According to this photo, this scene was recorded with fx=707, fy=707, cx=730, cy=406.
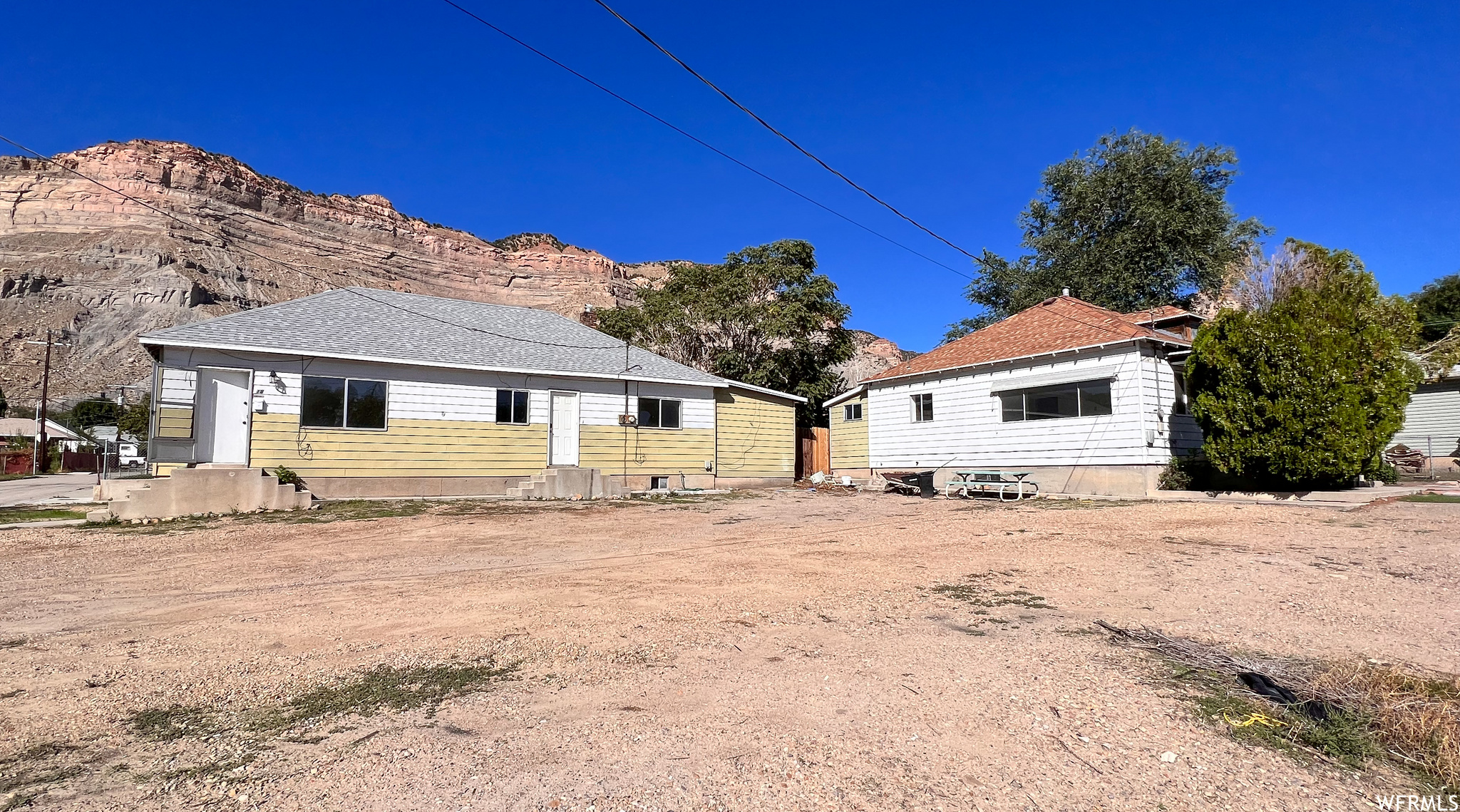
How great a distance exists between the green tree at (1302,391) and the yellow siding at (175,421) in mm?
20350

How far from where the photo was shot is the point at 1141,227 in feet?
94.8

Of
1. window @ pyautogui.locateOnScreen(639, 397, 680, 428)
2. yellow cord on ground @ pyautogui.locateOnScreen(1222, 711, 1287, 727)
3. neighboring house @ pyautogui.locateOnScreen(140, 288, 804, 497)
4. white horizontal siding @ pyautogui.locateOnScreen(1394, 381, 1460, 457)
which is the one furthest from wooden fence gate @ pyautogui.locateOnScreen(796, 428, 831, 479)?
yellow cord on ground @ pyautogui.locateOnScreen(1222, 711, 1287, 727)

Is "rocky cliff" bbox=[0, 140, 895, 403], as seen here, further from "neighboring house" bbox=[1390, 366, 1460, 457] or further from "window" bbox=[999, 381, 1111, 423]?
"neighboring house" bbox=[1390, 366, 1460, 457]

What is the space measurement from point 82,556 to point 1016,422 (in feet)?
58.2

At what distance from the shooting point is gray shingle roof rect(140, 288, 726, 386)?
14.9 metres

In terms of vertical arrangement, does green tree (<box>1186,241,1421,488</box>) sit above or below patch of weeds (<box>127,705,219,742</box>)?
above

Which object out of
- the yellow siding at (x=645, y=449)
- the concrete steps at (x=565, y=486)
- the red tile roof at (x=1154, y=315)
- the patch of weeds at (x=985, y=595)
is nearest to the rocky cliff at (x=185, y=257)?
the yellow siding at (x=645, y=449)

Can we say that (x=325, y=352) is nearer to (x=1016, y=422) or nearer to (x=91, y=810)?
(x=91, y=810)

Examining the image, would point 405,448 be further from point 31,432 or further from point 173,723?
point 31,432

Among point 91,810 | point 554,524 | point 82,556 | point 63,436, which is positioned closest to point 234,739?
point 91,810

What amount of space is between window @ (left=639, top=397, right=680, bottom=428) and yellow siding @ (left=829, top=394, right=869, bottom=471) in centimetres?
659

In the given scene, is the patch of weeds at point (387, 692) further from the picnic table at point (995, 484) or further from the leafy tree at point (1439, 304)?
the leafy tree at point (1439, 304)

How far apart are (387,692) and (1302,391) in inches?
626

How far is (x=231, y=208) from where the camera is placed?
277 feet
